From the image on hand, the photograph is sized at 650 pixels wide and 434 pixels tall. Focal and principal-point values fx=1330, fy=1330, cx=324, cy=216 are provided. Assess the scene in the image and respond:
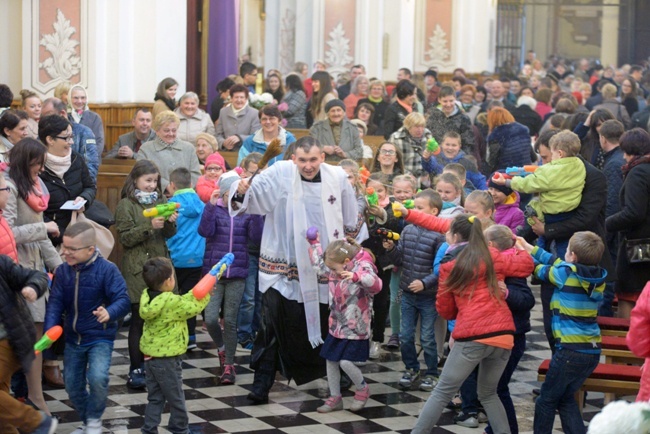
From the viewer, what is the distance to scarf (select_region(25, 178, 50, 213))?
28.0 feet

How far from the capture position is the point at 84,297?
770cm

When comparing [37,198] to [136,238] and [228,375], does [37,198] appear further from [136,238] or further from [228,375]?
[228,375]

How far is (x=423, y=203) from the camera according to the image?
30.1ft

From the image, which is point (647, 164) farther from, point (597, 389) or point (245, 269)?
point (245, 269)

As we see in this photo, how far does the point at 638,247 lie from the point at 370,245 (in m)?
2.03

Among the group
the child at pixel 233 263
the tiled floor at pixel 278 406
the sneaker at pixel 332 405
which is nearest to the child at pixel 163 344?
the tiled floor at pixel 278 406

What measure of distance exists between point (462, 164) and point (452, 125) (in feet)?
7.14

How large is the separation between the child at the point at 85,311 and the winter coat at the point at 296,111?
902 centimetres

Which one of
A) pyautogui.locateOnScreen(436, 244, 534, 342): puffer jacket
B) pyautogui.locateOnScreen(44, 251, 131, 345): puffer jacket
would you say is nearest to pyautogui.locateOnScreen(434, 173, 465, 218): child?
pyautogui.locateOnScreen(436, 244, 534, 342): puffer jacket

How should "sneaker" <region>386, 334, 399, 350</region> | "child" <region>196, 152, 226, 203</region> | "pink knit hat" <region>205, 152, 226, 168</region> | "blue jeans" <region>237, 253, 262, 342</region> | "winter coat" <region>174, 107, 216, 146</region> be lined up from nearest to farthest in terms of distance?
"child" <region>196, 152, 226, 203</region> < "pink knit hat" <region>205, 152, 226, 168</region> < "blue jeans" <region>237, 253, 262, 342</region> < "sneaker" <region>386, 334, 399, 350</region> < "winter coat" <region>174, 107, 216, 146</region>

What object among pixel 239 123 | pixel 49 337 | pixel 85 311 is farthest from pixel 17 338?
pixel 239 123

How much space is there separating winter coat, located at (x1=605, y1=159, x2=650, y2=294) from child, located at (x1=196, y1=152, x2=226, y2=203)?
2.91m

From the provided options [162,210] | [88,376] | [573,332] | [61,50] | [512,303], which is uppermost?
[61,50]

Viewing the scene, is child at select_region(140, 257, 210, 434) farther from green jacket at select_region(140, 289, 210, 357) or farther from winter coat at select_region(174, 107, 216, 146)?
winter coat at select_region(174, 107, 216, 146)
